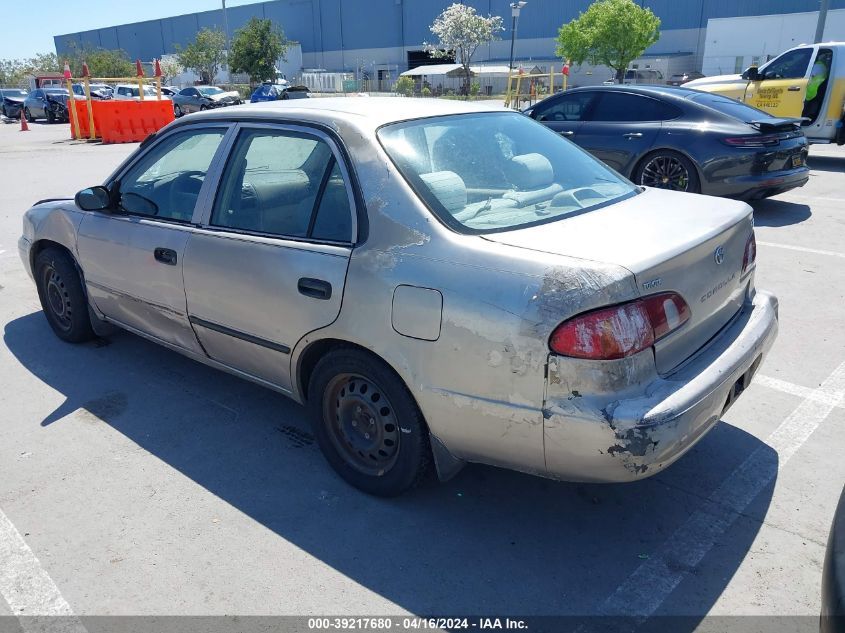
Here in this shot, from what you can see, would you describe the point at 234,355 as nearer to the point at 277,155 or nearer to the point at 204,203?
the point at 204,203

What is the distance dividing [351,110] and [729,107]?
6646 mm

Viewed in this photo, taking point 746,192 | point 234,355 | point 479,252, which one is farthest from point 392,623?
point 746,192

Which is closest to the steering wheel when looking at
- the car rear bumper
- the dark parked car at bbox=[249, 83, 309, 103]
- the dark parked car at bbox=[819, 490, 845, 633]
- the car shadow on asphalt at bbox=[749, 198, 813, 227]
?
the dark parked car at bbox=[819, 490, 845, 633]

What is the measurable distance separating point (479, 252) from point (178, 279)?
1.88 meters

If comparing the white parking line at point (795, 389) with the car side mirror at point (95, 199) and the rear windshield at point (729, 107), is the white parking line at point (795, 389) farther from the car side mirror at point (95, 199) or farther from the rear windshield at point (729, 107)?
the rear windshield at point (729, 107)

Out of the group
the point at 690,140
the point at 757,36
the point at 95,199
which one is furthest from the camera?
the point at 757,36

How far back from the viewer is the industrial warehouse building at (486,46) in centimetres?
4691

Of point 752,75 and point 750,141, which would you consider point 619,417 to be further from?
point 752,75

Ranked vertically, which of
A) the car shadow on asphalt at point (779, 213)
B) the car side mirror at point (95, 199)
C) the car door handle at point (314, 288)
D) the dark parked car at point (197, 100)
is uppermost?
the car side mirror at point (95, 199)

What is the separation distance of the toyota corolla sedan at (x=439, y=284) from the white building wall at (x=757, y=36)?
49258 mm

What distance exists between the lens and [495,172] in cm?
329

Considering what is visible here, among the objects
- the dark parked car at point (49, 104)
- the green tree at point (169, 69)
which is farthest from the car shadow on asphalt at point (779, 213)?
the green tree at point (169, 69)

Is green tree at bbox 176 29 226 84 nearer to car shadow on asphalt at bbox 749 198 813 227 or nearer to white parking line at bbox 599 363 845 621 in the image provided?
car shadow on asphalt at bbox 749 198 813 227

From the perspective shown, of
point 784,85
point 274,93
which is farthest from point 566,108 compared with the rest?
point 274,93
